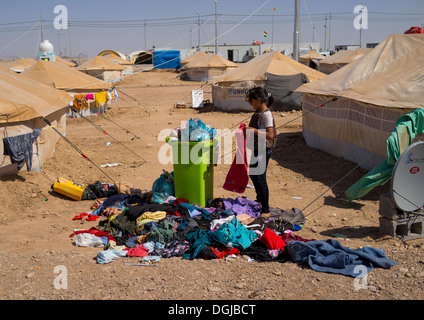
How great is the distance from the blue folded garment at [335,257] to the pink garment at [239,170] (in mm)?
1833

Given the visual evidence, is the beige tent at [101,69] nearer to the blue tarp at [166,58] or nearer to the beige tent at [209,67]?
the beige tent at [209,67]

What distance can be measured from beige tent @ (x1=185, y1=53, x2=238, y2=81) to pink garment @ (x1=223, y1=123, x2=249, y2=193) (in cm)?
2913

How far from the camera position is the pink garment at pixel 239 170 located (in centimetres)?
632

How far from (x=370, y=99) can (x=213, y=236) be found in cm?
473

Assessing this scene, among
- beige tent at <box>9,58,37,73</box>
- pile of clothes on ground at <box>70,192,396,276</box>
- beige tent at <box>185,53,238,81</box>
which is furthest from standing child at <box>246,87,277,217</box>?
beige tent at <box>9,58,37,73</box>

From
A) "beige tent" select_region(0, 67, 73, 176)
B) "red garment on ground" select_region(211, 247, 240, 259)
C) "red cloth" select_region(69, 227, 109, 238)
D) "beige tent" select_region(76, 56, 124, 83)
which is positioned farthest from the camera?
"beige tent" select_region(76, 56, 124, 83)

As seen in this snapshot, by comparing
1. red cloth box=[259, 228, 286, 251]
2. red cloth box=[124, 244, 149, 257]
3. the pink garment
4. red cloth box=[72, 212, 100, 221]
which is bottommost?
red cloth box=[72, 212, 100, 221]

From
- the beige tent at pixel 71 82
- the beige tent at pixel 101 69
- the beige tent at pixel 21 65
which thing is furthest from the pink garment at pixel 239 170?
the beige tent at pixel 21 65

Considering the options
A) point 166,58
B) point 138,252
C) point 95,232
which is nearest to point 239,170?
point 138,252

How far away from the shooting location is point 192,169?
660 centimetres

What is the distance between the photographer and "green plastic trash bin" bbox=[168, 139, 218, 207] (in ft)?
21.5

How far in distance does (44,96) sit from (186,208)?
17.8ft

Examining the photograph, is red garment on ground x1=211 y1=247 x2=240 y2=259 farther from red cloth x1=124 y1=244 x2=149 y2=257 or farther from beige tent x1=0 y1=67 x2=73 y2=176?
beige tent x1=0 y1=67 x2=73 y2=176
